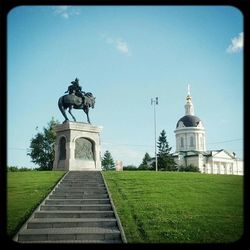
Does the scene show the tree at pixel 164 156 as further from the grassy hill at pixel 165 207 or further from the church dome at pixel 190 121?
the grassy hill at pixel 165 207

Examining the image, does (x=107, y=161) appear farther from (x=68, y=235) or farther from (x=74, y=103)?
(x=68, y=235)

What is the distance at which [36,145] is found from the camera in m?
48.4

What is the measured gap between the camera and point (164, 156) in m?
59.3

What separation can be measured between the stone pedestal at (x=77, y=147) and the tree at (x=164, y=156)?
1282 inches

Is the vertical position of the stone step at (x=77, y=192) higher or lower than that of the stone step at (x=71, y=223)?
higher

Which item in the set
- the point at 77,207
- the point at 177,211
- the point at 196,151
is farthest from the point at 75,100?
the point at 196,151

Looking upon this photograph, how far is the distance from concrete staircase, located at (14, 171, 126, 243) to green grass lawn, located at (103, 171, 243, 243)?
1.38 feet

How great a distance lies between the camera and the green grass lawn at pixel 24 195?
9945 mm

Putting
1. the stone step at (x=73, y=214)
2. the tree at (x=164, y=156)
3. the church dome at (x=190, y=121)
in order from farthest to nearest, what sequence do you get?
the church dome at (x=190, y=121) < the tree at (x=164, y=156) < the stone step at (x=73, y=214)

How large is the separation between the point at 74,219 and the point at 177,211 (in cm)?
317

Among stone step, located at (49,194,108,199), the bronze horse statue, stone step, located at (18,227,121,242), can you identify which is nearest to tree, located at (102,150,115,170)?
the bronze horse statue

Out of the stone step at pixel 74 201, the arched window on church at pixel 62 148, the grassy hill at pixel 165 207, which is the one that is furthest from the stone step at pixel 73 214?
the arched window on church at pixel 62 148

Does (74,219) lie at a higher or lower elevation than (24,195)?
lower
